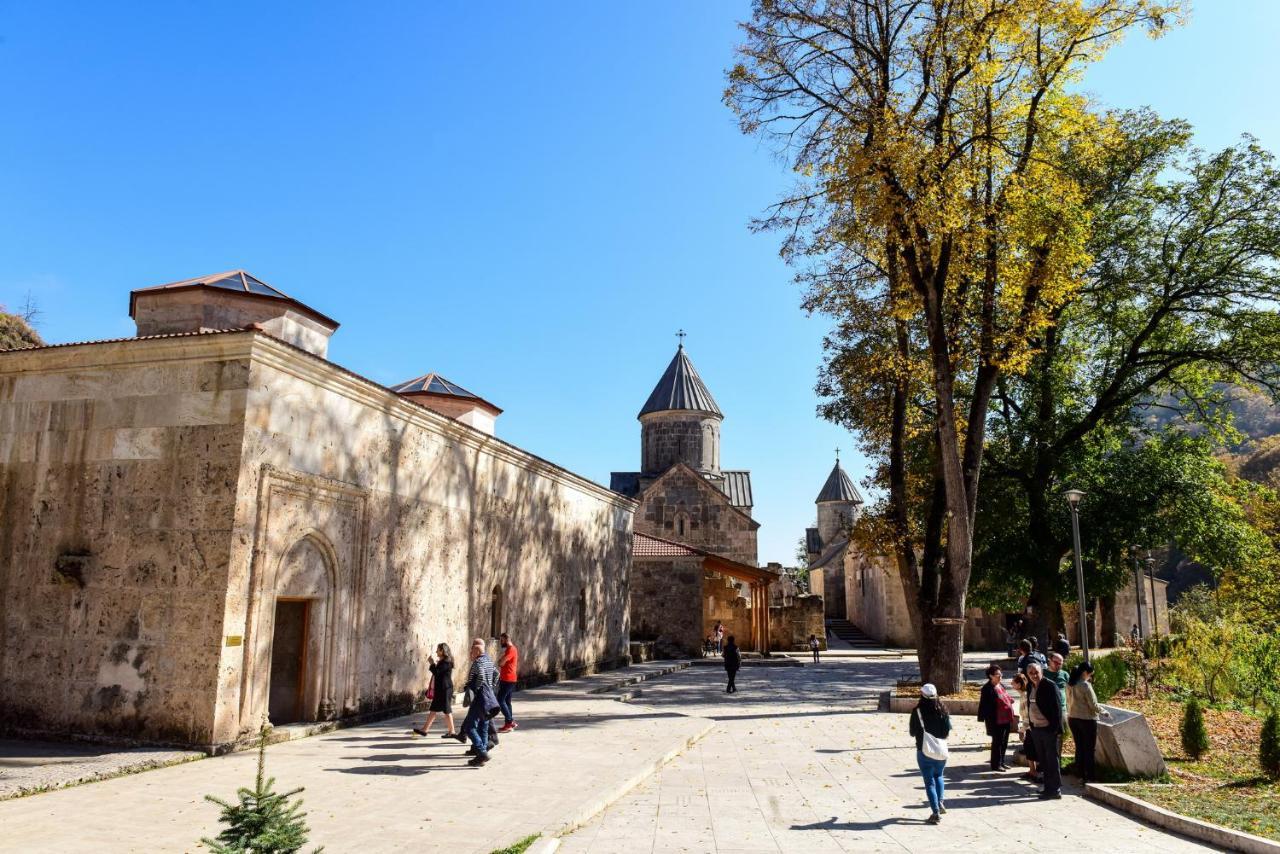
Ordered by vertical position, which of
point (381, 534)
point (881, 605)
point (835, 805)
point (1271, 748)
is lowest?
point (835, 805)

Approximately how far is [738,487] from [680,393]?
9140 millimetres

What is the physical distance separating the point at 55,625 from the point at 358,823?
643 cm

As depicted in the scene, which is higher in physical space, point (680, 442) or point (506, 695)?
point (680, 442)

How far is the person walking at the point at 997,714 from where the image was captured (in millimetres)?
9984

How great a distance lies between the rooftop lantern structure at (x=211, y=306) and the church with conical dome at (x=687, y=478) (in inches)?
1086

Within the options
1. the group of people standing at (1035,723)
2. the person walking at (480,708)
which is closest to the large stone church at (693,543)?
the person walking at (480,708)

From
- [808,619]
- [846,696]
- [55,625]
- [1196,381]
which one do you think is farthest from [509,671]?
[808,619]

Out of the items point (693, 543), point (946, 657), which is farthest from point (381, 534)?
point (693, 543)

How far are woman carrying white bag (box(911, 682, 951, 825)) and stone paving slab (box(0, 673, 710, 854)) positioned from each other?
123 inches

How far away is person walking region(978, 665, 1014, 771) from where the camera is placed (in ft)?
32.8

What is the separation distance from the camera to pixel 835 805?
824cm

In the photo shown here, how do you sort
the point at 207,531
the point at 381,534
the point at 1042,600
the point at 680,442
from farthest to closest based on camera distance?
the point at 680,442, the point at 1042,600, the point at 381,534, the point at 207,531

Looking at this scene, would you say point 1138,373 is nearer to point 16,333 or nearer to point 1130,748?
point 1130,748

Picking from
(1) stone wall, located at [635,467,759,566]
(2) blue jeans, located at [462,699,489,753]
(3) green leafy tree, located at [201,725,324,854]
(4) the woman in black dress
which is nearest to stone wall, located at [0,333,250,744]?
(4) the woman in black dress
